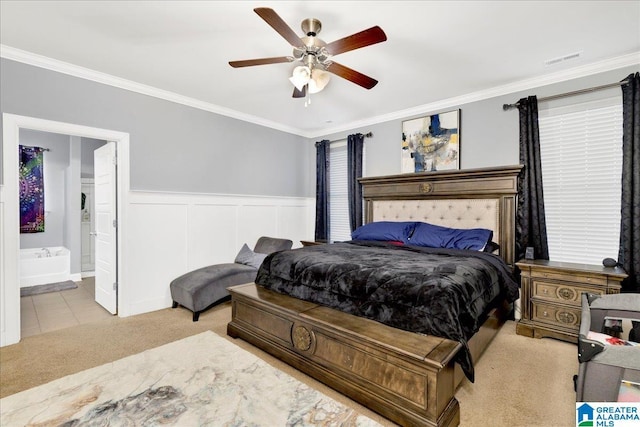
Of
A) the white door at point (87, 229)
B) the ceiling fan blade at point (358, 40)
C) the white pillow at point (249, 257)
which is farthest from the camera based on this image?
the white door at point (87, 229)

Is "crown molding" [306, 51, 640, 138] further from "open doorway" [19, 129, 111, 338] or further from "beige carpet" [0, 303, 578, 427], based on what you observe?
"open doorway" [19, 129, 111, 338]

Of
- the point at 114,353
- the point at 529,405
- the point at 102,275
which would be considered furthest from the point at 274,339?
the point at 102,275

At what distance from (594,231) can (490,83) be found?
190 cm

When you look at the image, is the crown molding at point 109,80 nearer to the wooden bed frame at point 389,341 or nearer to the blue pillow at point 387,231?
the blue pillow at point 387,231

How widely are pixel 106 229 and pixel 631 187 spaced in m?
5.54

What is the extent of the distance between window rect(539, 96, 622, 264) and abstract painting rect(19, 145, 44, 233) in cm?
779

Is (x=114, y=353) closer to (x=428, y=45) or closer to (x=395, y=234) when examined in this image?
(x=395, y=234)

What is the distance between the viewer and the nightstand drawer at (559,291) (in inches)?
103

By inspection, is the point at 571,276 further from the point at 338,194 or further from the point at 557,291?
the point at 338,194

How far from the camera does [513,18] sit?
2.25 metres

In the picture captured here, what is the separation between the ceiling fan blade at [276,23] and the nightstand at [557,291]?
2846mm

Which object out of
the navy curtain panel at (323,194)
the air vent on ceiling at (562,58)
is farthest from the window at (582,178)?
the navy curtain panel at (323,194)

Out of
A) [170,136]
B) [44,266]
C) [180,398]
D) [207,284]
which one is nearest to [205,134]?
[170,136]

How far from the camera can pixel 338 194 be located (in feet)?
17.1
